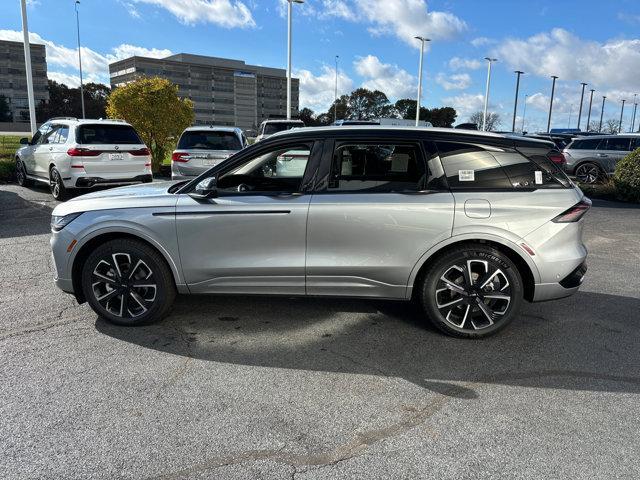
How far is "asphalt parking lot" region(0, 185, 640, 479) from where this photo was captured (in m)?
2.57

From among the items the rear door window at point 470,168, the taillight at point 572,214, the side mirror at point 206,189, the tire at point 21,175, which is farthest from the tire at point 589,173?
the tire at point 21,175

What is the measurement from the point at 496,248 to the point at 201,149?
28.0 feet

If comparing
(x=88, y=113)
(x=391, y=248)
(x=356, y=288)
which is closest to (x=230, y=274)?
(x=356, y=288)

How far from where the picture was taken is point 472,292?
3.99m

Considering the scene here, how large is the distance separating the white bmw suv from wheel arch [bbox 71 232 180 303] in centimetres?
698

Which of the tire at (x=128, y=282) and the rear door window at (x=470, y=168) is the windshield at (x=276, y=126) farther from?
the rear door window at (x=470, y=168)

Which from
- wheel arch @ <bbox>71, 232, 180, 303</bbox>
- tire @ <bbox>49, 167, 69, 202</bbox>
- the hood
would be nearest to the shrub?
the hood

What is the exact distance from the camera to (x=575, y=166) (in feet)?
54.0

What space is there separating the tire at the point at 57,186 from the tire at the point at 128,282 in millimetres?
7568

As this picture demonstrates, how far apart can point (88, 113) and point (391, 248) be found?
100725mm

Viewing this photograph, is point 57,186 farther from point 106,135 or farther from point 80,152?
point 106,135

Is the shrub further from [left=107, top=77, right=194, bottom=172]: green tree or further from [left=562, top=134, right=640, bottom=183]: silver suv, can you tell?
[left=107, top=77, right=194, bottom=172]: green tree

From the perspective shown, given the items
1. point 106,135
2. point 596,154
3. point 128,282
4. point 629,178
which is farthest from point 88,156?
point 596,154

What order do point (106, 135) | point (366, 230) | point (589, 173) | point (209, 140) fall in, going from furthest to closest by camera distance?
point (589, 173) → point (209, 140) → point (106, 135) → point (366, 230)
